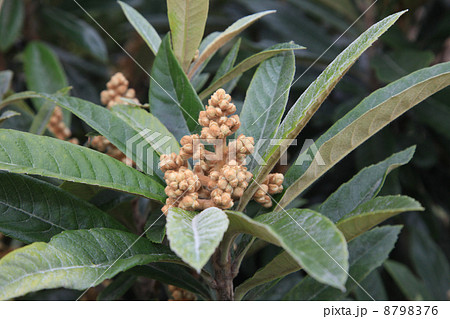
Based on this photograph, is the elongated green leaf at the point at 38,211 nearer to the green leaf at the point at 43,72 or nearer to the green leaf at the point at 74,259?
the green leaf at the point at 74,259

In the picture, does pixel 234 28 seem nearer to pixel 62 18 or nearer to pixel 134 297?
pixel 134 297

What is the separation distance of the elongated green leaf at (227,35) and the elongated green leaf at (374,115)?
0.30m

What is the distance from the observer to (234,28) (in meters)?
0.94

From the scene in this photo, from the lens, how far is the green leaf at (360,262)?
0.98 metres

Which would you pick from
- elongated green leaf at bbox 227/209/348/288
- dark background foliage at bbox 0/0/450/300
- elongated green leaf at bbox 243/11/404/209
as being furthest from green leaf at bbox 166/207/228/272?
dark background foliage at bbox 0/0/450/300

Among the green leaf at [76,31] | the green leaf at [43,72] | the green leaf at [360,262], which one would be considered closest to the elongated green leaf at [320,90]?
the green leaf at [360,262]

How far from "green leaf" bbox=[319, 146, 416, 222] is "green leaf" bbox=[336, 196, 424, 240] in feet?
0.52

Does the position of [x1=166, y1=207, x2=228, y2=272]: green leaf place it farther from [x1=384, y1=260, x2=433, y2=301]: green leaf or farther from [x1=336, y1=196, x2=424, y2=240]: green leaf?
[x1=384, y1=260, x2=433, y2=301]: green leaf

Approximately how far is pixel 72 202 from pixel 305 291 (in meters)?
0.54

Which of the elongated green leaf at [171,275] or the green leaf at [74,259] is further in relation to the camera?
the elongated green leaf at [171,275]

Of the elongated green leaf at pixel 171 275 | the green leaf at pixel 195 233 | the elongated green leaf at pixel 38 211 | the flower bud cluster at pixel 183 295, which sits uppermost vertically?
the green leaf at pixel 195 233

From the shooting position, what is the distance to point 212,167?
0.78m

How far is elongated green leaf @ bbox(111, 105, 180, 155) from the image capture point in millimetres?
832

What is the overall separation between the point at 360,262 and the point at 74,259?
2.08 ft
